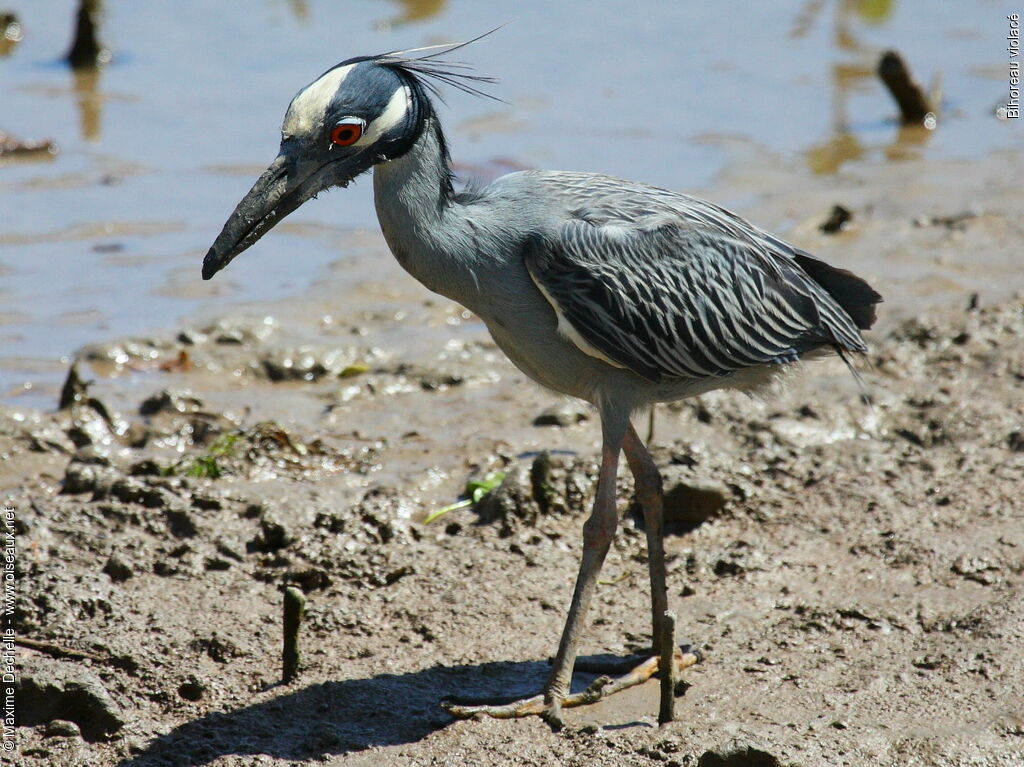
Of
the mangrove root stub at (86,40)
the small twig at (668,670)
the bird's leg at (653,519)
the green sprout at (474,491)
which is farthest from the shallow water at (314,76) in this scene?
the small twig at (668,670)

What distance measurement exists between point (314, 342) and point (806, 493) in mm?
3187

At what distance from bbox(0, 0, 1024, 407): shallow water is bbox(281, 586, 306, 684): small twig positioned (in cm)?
314

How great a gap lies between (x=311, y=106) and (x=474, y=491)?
2271mm

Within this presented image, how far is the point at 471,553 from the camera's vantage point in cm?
569

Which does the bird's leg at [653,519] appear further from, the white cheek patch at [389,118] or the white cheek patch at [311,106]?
the white cheek patch at [311,106]

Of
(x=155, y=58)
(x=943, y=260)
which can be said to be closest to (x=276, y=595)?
(x=943, y=260)

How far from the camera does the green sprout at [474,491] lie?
5.98 meters

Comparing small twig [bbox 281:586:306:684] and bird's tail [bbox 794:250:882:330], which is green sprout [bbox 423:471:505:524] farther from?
bird's tail [bbox 794:250:882:330]

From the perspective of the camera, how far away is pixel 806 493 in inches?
243

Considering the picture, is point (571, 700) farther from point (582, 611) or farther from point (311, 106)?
point (311, 106)

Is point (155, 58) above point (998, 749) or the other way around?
above

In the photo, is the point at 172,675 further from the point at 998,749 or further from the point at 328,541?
the point at 998,749

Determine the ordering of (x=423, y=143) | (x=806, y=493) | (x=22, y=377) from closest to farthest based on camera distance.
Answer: (x=423, y=143)
(x=806, y=493)
(x=22, y=377)

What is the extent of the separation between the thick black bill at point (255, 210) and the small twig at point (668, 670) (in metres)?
1.97
